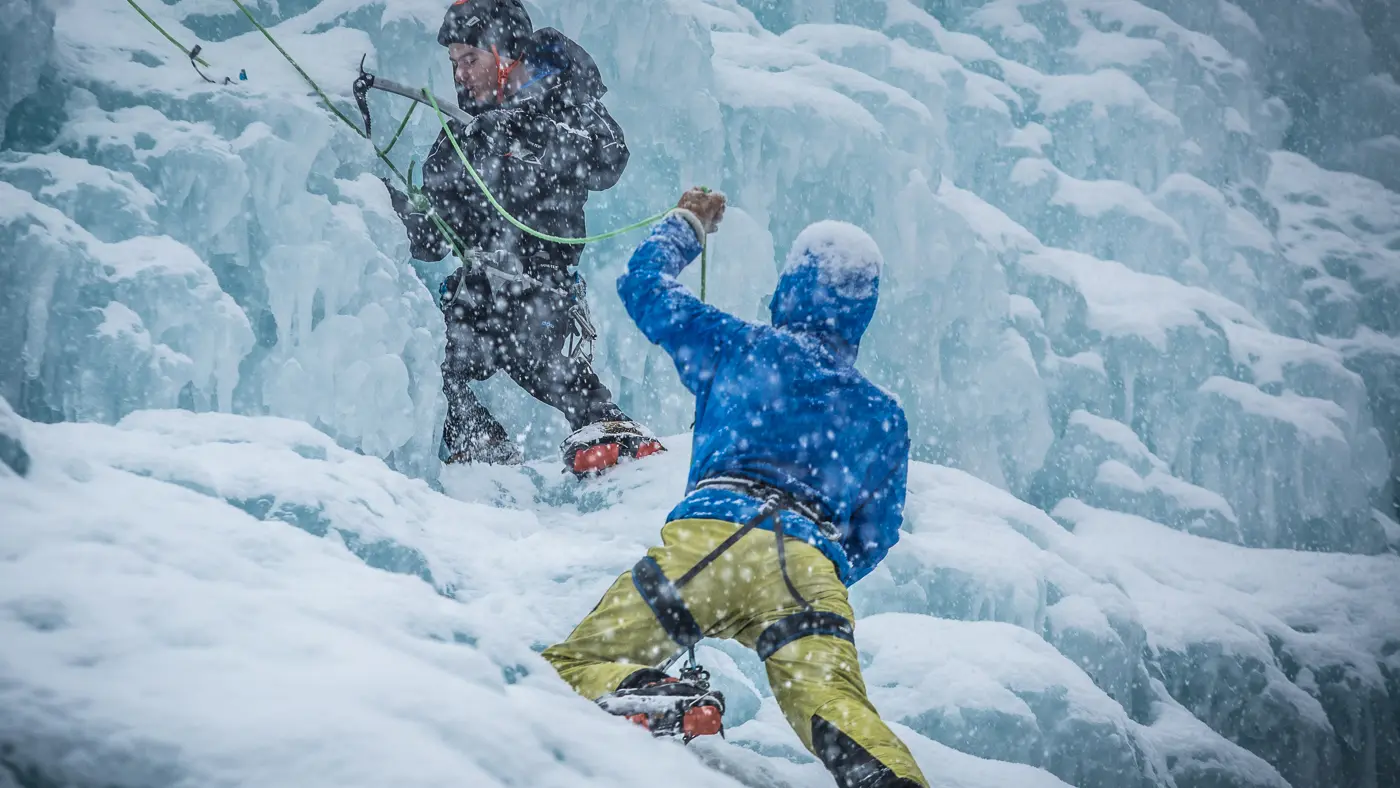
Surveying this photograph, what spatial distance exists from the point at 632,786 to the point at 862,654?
222 cm

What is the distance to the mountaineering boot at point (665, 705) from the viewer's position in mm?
1549

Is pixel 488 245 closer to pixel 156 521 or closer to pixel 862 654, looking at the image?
pixel 862 654

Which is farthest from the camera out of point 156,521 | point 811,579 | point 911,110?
point 911,110

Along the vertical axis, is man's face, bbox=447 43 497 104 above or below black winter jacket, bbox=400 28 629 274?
above

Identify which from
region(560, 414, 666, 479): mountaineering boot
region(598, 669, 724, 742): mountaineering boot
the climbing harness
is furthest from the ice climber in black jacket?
region(598, 669, 724, 742): mountaineering boot

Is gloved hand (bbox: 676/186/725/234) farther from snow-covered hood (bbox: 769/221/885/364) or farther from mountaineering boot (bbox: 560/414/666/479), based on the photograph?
mountaineering boot (bbox: 560/414/666/479)

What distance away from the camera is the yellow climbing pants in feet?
5.57

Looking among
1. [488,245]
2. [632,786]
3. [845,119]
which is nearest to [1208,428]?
[845,119]

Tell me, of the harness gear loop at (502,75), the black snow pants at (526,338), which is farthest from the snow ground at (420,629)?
the harness gear loop at (502,75)

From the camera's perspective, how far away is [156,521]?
4.59 feet

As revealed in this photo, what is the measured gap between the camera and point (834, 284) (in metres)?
2.09

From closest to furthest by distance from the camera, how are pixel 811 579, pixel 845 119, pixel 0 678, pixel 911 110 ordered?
pixel 0 678 < pixel 811 579 < pixel 845 119 < pixel 911 110

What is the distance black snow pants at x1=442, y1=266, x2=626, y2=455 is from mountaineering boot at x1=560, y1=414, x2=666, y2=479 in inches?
3.3

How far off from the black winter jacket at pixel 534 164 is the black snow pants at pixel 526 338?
0.16 metres
